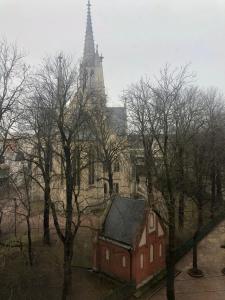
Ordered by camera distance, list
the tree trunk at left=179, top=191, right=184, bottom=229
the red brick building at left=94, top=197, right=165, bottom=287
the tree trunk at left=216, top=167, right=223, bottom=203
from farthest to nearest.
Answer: the tree trunk at left=216, top=167, right=223, bottom=203
the tree trunk at left=179, top=191, right=184, bottom=229
the red brick building at left=94, top=197, right=165, bottom=287

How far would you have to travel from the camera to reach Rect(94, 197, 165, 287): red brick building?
874 inches

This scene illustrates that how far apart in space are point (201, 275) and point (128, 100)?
1437 centimetres

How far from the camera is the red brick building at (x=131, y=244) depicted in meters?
22.2

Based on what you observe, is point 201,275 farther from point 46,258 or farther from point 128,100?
point 128,100

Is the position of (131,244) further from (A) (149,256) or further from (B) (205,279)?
(B) (205,279)

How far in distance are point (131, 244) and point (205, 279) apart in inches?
243

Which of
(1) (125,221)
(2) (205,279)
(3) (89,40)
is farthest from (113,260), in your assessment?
(3) (89,40)

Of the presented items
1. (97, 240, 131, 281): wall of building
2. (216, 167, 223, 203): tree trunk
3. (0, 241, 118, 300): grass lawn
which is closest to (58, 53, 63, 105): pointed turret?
(0, 241, 118, 300): grass lawn

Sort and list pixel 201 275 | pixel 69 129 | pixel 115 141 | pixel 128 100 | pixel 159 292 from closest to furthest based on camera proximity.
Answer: pixel 69 129
pixel 159 292
pixel 201 275
pixel 128 100
pixel 115 141

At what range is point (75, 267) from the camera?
24.4m

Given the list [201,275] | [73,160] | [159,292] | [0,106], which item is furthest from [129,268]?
[0,106]

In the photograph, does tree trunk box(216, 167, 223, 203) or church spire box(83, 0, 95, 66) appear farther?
church spire box(83, 0, 95, 66)

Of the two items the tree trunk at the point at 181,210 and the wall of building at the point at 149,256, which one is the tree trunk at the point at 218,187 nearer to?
the tree trunk at the point at 181,210

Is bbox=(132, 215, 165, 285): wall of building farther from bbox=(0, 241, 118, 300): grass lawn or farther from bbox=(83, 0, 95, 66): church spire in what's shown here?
bbox=(83, 0, 95, 66): church spire
